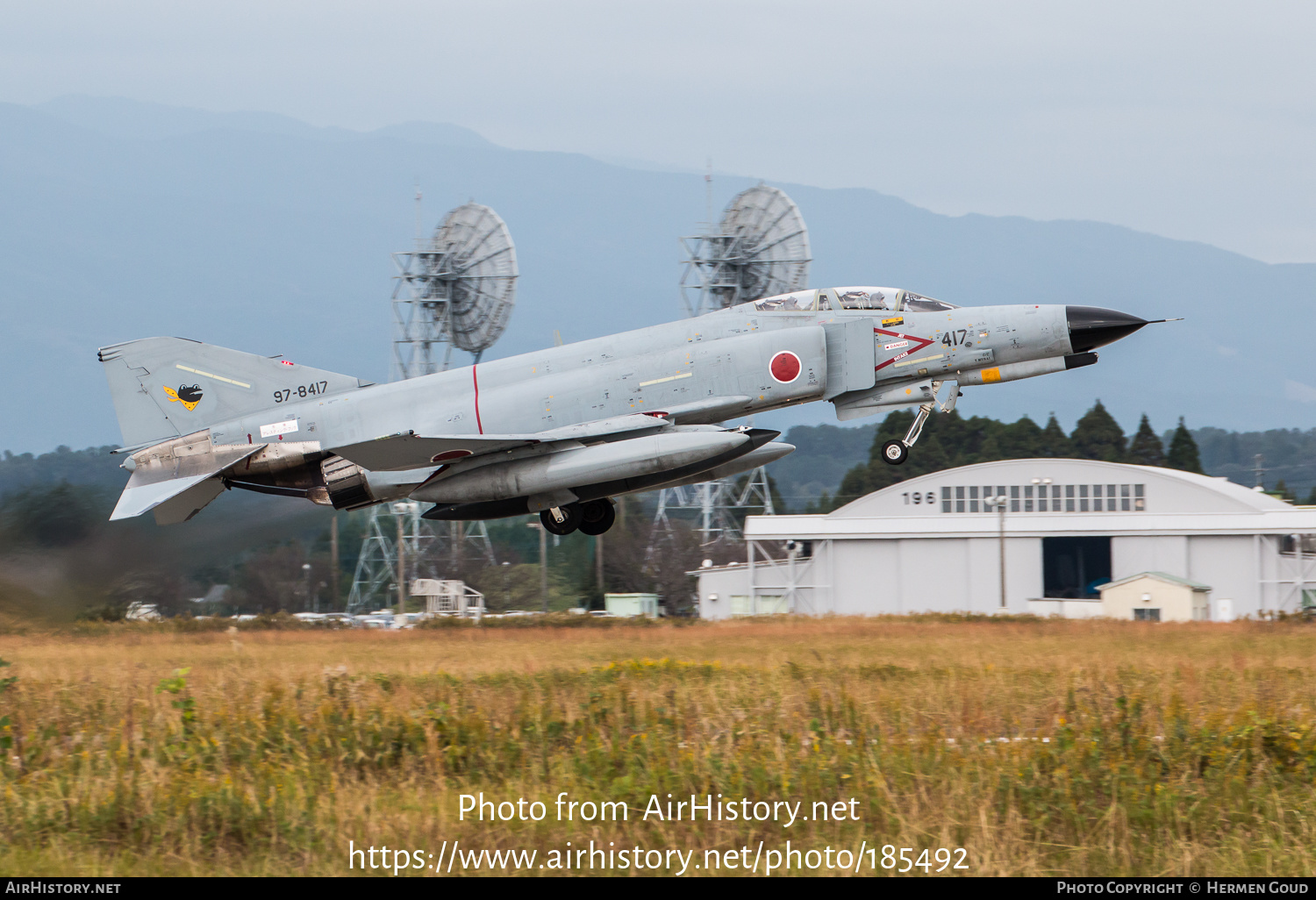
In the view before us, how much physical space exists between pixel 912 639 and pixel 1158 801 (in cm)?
1127

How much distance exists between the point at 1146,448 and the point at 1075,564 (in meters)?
36.3

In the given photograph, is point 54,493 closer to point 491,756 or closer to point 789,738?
point 491,756

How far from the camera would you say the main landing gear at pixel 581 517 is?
17797 mm

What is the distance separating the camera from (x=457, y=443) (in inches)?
645

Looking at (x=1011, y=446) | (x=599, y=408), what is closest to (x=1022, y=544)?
(x=599, y=408)

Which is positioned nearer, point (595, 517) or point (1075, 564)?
point (595, 517)

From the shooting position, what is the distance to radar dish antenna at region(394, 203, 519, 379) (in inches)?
1575

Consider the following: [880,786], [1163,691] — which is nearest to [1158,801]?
[880,786]

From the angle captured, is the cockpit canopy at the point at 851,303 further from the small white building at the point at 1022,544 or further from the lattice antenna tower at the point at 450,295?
the small white building at the point at 1022,544

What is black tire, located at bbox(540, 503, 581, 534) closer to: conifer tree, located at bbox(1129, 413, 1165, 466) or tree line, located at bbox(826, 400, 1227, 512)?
tree line, located at bbox(826, 400, 1227, 512)

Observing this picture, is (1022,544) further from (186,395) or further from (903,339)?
(186,395)

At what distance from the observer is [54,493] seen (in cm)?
1752

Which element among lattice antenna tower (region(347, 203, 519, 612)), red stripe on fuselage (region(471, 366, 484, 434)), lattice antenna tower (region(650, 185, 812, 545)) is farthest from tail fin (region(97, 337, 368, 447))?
lattice antenna tower (region(650, 185, 812, 545))

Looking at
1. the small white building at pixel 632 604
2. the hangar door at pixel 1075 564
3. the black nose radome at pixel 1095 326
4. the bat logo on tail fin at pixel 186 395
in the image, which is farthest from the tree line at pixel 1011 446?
the bat logo on tail fin at pixel 186 395
